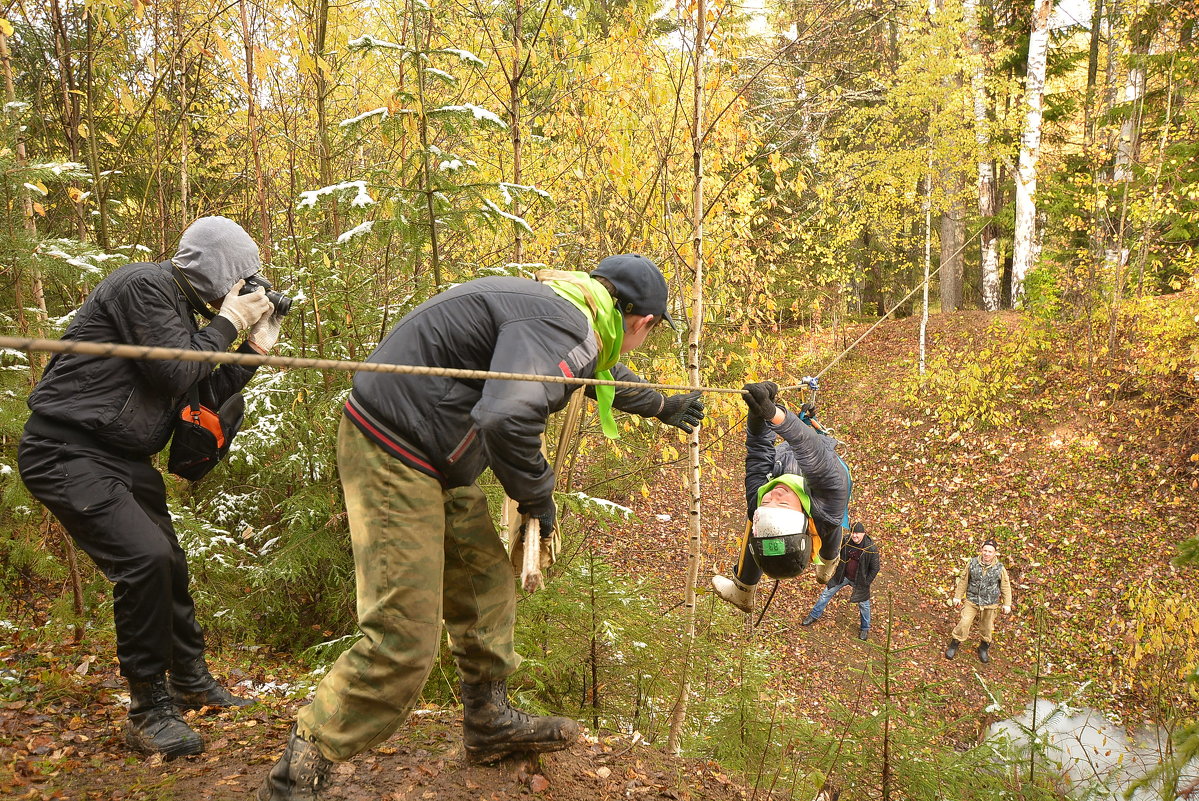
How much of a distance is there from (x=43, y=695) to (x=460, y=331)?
3.07 meters

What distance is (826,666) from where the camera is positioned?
10.0 metres

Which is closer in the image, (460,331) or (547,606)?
(460,331)

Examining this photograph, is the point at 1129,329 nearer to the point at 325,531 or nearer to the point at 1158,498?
the point at 1158,498

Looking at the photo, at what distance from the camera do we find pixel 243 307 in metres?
3.20

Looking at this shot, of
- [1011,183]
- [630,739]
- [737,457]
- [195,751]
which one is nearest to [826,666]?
[737,457]

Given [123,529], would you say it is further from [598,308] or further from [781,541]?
[781,541]

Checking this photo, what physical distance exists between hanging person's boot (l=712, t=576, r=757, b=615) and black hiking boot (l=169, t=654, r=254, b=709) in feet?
11.7

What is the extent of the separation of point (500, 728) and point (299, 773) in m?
0.83

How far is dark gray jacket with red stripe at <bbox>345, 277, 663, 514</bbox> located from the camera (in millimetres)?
2477

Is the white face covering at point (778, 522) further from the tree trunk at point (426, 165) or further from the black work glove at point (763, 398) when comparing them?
the tree trunk at point (426, 165)

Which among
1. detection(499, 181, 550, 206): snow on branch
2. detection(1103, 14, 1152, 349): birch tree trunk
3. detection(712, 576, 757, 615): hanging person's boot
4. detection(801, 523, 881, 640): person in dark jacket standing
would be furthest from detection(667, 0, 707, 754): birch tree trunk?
detection(1103, 14, 1152, 349): birch tree trunk

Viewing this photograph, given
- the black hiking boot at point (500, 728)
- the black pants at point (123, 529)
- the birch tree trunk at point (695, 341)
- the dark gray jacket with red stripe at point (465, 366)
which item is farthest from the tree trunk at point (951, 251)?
the black pants at point (123, 529)

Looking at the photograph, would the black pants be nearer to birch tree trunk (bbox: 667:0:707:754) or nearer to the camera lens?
the camera lens

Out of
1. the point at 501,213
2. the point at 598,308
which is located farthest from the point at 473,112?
the point at 598,308
